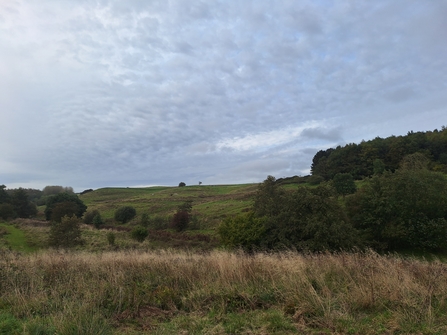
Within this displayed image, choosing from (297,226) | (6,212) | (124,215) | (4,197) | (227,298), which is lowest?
(297,226)

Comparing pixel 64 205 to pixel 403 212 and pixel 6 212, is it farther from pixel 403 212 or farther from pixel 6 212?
pixel 403 212

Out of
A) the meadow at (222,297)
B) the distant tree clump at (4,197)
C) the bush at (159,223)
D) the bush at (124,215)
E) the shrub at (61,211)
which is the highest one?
the distant tree clump at (4,197)

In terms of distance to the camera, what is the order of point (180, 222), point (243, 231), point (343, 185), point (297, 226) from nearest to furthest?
point (297, 226)
point (243, 231)
point (180, 222)
point (343, 185)

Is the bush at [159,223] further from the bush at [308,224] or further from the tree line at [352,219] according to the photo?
the bush at [308,224]

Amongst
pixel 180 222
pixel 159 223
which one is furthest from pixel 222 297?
pixel 159 223

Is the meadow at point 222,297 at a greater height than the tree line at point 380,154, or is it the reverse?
the tree line at point 380,154

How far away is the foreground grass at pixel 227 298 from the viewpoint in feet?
14.5

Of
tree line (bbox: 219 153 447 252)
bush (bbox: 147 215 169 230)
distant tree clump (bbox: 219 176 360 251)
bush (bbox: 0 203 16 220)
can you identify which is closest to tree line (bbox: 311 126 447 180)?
tree line (bbox: 219 153 447 252)

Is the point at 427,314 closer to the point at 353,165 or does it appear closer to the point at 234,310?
the point at 234,310

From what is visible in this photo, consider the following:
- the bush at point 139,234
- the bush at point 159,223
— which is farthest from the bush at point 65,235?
the bush at point 159,223

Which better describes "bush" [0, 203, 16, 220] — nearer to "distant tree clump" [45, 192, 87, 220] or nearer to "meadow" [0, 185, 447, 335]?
"distant tree clump" [45, 192, 87, 220]

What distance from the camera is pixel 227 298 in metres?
5.60

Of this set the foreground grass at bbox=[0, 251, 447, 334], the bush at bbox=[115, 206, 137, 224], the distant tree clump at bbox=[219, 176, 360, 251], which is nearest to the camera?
the foreground grass at bbox=[0, 251, 447, 334]

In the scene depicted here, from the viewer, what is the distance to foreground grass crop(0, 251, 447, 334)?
14.5ft
